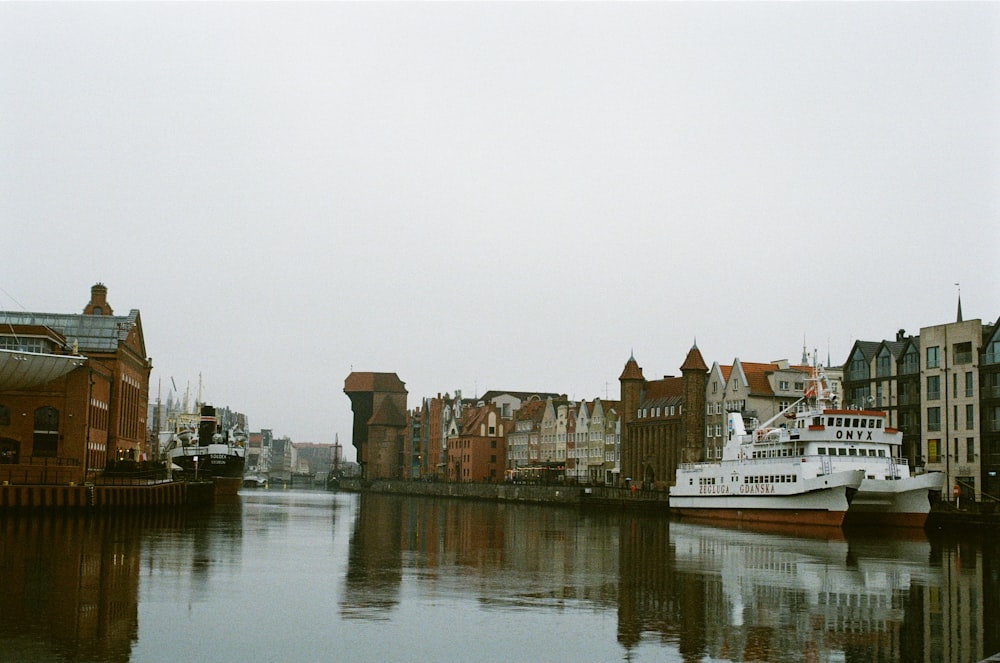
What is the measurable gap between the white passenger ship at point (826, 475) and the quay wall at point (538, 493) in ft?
53.7

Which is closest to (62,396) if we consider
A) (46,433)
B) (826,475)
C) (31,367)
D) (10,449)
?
(46,433)

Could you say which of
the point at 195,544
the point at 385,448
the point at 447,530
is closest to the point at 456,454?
the point at 385,448

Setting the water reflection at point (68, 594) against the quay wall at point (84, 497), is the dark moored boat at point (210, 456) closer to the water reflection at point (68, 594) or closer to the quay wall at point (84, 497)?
the quay wall at point (84, 497)

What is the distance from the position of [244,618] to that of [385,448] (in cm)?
17634

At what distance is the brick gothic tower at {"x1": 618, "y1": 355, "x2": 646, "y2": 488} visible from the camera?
111 metres

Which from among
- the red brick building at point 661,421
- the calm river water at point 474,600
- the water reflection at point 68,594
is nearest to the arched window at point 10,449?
the calm river water at point 474,600

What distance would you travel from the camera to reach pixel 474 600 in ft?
82.9

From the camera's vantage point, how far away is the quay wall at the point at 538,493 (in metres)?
91.5

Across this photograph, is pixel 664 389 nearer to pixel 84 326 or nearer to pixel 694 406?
pixel 694 406

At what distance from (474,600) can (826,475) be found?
4281cm

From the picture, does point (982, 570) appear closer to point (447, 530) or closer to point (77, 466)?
point (447, 530)

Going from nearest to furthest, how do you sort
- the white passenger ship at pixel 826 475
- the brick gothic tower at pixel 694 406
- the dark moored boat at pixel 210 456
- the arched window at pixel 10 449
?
the white passenger ship at pixel 826 475 → the arched window at pixel 10 449 → the brick gothic tower at pixel 694 406 → the dark moored boat at pixel 210 456

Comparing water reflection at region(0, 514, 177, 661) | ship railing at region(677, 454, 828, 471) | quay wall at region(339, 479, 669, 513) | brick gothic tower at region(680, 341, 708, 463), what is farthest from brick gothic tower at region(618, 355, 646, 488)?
water reflection at region(0, 514, 177, 661)

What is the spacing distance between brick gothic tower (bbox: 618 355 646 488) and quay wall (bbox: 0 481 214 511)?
5609 centimetres
